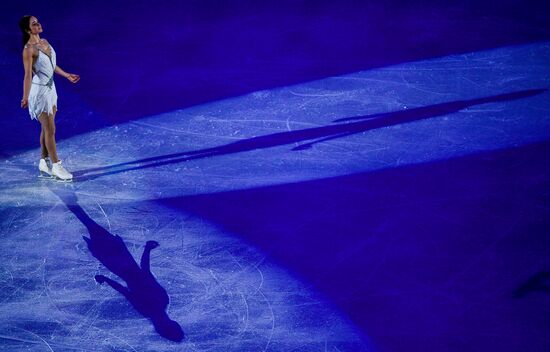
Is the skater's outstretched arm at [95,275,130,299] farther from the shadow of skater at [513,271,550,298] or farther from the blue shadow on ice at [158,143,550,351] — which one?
the shadow of skater at [513,271,550,298]

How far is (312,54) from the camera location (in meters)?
10.6

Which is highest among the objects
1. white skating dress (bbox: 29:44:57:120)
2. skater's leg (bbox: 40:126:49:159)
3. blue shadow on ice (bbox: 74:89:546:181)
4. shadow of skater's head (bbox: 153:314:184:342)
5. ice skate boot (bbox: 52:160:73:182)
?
white skating dress (bbox: 29:44:57:120)

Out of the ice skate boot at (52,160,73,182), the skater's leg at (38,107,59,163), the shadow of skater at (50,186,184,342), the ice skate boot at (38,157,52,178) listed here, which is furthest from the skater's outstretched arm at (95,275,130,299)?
the ice skate boot at (38,157,52,178)

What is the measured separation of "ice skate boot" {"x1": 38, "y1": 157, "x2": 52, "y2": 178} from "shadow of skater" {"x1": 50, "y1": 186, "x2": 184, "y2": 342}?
829 millimetres

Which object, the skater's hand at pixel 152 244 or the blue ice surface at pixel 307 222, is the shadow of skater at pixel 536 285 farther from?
the skater's hand at pixel 152 244

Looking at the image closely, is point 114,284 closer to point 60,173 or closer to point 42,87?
point 60,173

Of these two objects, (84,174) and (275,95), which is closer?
(84,174)

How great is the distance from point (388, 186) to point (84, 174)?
12.3ft

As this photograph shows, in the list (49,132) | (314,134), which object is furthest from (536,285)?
(49,132)

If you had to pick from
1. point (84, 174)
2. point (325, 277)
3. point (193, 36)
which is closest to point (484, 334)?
point (325, 277)

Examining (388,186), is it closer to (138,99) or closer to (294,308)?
(294,308)

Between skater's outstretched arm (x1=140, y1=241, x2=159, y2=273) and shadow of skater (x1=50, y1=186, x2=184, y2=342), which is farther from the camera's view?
skater's outstretched arm (x1=140, y1=241, x2=159, y2=273)

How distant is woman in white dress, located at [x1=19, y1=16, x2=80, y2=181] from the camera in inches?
281

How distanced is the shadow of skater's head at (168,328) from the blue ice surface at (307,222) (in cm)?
5
